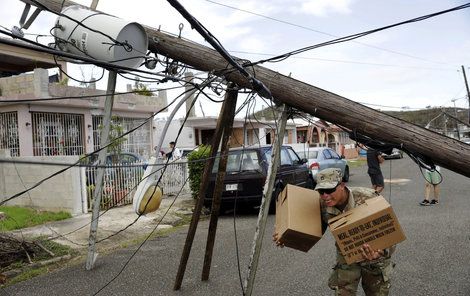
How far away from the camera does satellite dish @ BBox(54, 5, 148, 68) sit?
5.01 m

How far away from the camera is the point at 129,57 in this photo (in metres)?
5.16

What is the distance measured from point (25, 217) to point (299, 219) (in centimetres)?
850

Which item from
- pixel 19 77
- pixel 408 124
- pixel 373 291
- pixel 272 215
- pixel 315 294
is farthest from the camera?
pixel 19 77

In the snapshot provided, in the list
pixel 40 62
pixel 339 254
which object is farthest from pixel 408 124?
pixel 40 62

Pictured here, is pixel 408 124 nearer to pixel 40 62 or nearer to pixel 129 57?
pixel 129 57

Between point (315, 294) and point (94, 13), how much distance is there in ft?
13.6

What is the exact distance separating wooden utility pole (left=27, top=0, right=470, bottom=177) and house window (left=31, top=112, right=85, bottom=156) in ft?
36.5

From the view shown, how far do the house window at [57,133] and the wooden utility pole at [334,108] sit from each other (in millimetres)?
11128

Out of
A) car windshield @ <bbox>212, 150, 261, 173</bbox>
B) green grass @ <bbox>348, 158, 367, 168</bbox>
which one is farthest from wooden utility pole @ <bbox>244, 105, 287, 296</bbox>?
green grass @ <bbox>348, 158, 367, 168</bbox>

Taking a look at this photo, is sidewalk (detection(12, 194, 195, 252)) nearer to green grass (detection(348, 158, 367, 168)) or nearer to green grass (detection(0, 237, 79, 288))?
green grass (detection(0, 237, 79, 288))

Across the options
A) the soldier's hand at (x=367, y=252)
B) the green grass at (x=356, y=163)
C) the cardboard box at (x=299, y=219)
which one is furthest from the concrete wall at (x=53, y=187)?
the green grass at (x=356, y=163)

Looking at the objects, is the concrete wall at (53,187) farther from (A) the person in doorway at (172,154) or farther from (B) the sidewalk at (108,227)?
(A) the person in doorway at (172,154)

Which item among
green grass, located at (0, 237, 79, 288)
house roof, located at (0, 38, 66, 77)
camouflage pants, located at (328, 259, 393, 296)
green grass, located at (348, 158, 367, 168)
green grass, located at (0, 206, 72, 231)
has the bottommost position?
green grass, located at (348, 158, 367, 168)

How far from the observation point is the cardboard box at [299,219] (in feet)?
13.5
